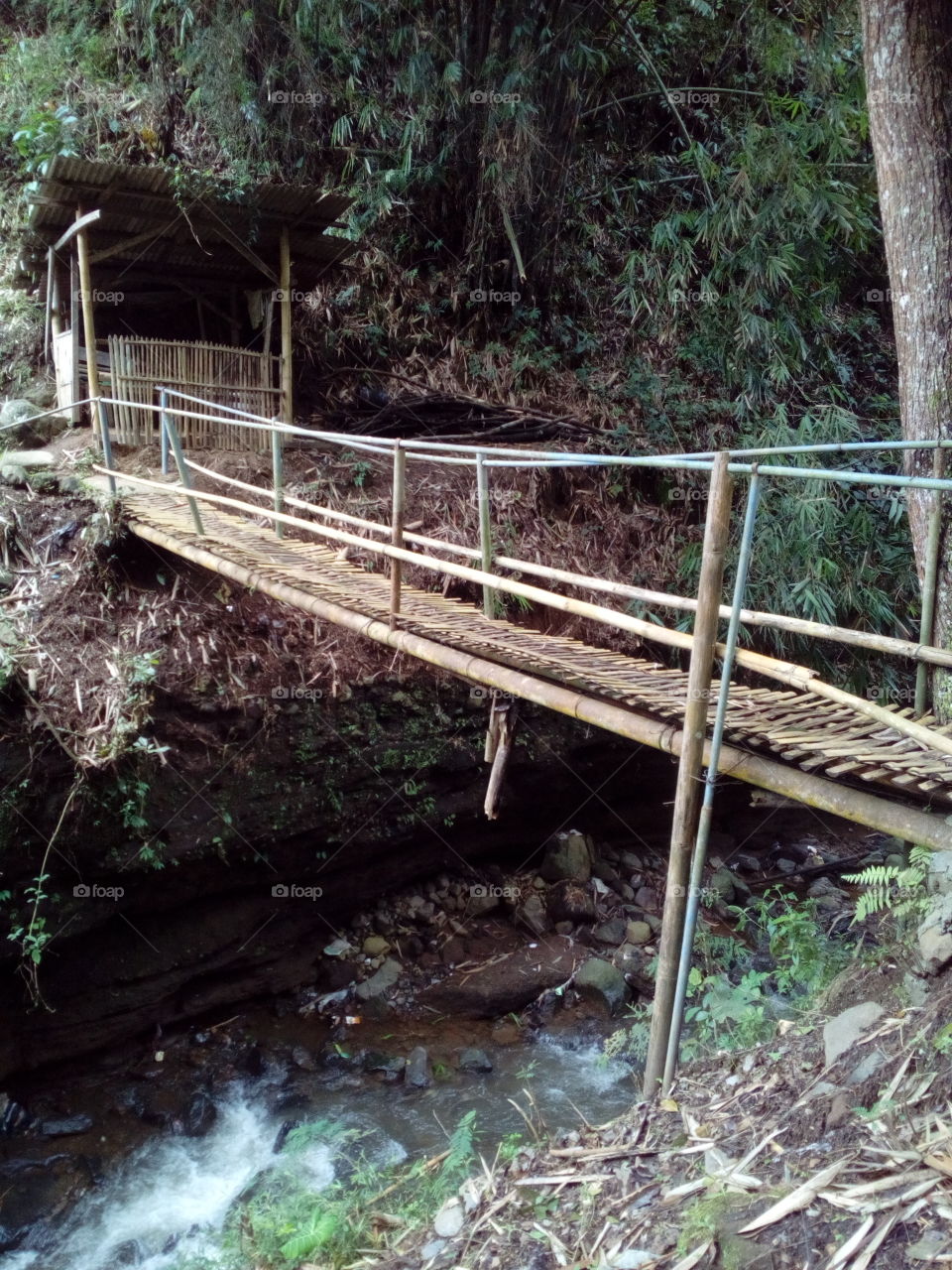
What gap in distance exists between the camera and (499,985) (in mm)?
5301

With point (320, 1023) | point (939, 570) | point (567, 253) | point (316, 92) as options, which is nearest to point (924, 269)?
point (939, 570)

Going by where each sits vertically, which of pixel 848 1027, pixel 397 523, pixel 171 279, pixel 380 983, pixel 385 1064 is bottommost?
pixel 385 1064

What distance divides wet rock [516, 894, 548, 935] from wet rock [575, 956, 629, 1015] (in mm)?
465

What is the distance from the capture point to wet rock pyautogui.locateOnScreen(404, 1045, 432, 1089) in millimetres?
4715

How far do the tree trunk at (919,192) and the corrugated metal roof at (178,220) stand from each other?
385 centimetres

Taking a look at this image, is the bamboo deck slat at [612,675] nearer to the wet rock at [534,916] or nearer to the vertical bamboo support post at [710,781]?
the vertical bamboo support post at [710,781]

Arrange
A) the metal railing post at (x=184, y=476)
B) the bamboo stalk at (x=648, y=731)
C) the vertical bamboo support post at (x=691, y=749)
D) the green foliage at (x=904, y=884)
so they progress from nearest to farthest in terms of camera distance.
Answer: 1. the bamboo stalk at (x=648, y=731)
2. the vertical bamboo support post at (x=691, y=749)
3. the green foliage at (x=904, y=884)
4. the metal railing post at (x=184, y=476)

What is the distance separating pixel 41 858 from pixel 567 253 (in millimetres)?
6712

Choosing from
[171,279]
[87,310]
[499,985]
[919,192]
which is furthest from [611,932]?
[171,279]

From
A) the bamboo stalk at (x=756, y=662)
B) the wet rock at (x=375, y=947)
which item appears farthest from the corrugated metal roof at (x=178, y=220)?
the wet rock at (x=375, y=947)

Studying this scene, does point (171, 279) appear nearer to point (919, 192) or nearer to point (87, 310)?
point (87, 310)

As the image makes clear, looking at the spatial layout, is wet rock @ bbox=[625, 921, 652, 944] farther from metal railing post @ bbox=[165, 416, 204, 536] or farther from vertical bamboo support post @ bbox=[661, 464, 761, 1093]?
metal railing post @ bbox=[165, 416, 204, 536]

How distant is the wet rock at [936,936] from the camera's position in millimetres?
2613

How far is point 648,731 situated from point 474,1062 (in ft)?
9.67
